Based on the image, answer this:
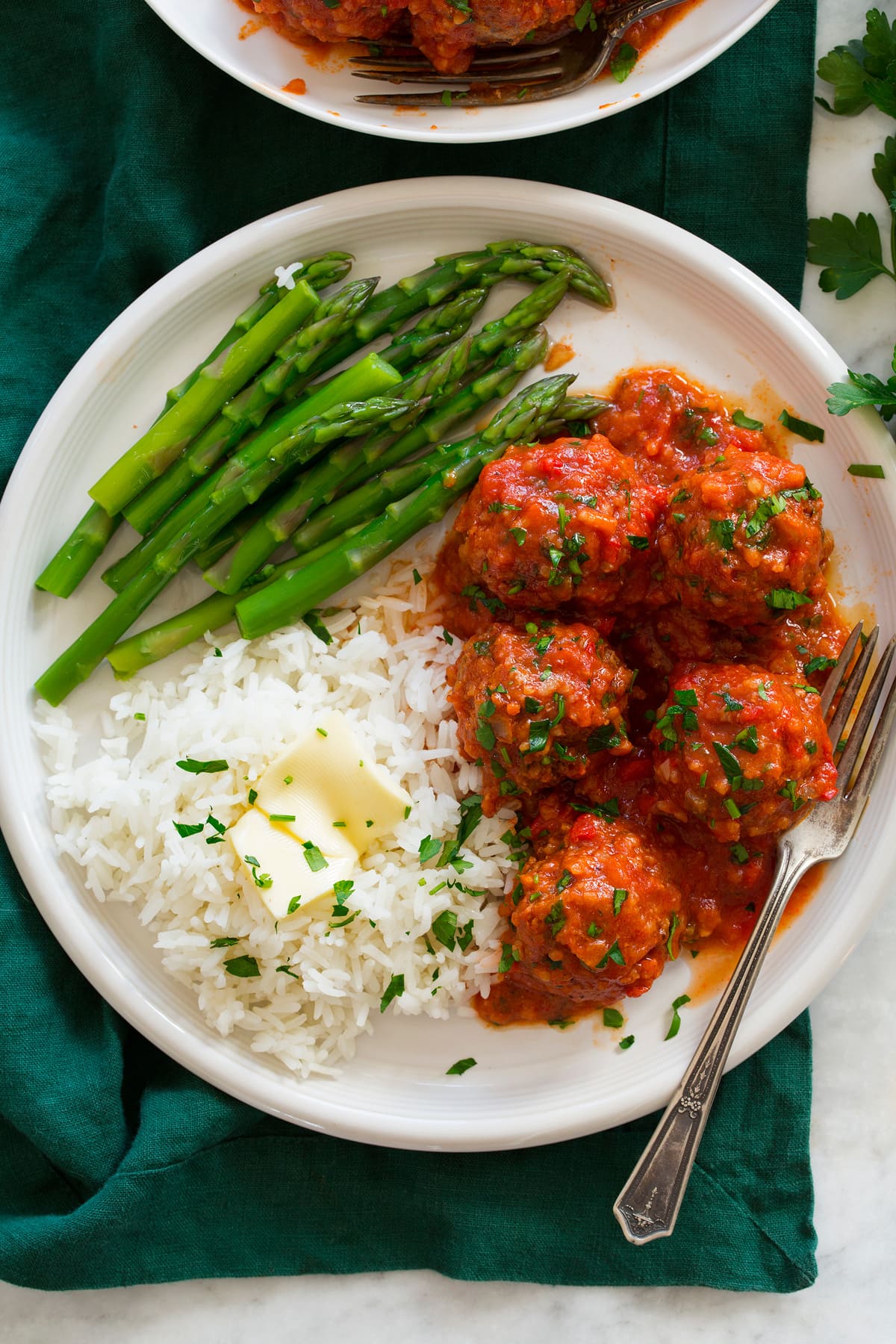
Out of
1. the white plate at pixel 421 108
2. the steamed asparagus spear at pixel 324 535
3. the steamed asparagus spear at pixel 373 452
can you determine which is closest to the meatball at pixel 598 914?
the steamed asparagus spear at pixel 324 535

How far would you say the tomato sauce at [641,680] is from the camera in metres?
3.50

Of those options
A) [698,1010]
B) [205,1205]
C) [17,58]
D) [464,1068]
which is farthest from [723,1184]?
[17,58]

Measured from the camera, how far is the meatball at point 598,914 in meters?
3.48

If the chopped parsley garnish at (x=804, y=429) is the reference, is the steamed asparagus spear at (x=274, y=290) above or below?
below

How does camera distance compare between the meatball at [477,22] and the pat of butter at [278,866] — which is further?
the pat of butter at [278,866]

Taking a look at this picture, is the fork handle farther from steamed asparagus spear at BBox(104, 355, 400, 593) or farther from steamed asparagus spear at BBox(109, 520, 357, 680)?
steamed asparagus spear at BBox(104, 355, 400, 593)

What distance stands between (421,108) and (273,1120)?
4139 mm

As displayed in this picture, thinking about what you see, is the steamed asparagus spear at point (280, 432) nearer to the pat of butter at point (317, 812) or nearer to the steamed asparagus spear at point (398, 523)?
the steamed asparagus spear at point (398, 523)

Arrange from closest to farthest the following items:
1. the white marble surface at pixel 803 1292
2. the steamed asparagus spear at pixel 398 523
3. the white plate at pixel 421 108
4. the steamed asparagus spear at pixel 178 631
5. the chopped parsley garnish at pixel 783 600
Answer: the chopped parsley garnish at pixel 783 600 → the white plate at pixel 421 108 → the steamed asparagus spear at pixel 398 523 → the steamed asparagus spear at pixel 178 631 → the white marble surface at pixel 803 1292

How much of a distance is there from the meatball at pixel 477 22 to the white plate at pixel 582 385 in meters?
0.47

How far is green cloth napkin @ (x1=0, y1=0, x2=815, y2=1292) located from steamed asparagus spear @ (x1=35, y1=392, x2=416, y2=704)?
822mm

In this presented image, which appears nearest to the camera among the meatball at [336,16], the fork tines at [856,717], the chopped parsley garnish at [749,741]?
the chopped parsley garnish at [749,741]

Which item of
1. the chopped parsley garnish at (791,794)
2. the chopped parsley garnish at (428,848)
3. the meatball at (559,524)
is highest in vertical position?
the meatball at (559,524)

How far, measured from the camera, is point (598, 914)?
347 cm
